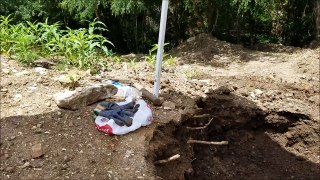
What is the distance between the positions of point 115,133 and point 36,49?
5.61ft

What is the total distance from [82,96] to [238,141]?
194 cm

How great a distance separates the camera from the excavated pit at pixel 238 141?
3623mm

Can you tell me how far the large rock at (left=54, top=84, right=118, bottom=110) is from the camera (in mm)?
2992

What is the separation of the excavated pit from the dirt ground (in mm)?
11

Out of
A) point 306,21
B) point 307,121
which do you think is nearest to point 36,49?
point 307,121

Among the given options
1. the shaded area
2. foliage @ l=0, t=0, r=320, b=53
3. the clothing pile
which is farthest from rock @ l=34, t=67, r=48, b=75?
foliage @ l=0, t=0, r=320, b=53

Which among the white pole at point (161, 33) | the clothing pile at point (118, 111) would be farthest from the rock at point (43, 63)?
the white pole at point (161, 33)

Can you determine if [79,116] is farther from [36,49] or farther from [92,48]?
[36,49]

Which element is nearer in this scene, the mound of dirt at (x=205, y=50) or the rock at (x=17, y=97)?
the rock at (x=17, y=97)

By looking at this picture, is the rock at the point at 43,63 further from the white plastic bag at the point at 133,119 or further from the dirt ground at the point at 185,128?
the white plastic bag at the point at 133,119

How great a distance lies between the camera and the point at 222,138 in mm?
4055

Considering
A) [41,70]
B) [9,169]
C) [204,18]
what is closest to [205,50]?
[204,18]

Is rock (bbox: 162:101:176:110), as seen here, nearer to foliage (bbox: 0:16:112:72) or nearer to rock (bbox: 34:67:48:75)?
foliage (bbox: 0:16:112:72)

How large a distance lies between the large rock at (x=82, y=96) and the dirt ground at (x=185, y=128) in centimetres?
6
